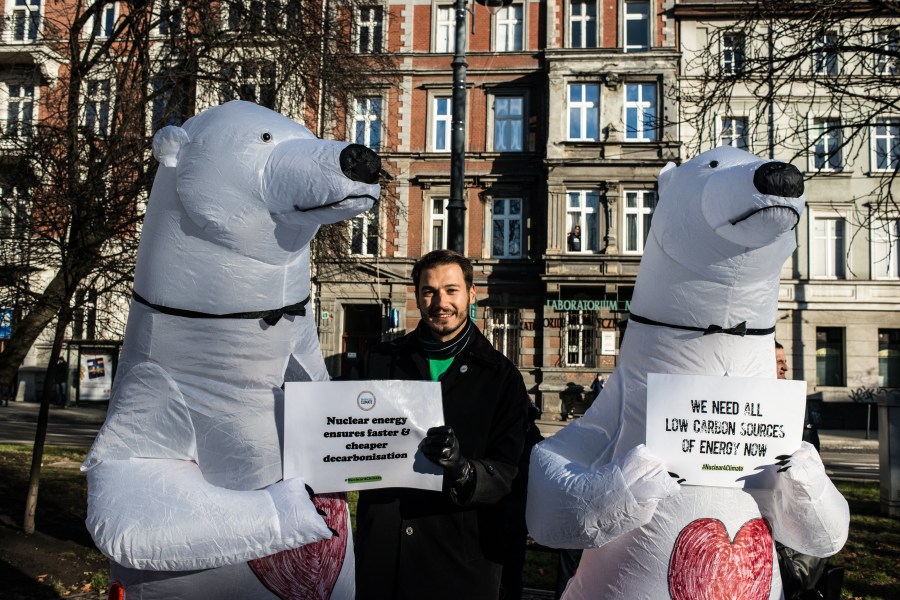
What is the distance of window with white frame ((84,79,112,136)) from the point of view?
261 inches

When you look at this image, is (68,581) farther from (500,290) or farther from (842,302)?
(842,302)

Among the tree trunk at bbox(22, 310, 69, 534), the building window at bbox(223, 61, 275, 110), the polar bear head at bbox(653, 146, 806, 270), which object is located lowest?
the tree trunk at bbox(22, 310, 69, 534)

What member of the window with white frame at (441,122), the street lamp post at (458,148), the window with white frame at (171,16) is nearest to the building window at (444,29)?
the window with white frame at (441,122)

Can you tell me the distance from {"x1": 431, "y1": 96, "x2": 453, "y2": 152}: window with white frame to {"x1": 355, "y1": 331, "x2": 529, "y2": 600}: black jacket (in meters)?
19.7

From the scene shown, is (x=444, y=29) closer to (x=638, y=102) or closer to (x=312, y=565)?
(x=638, y=102)

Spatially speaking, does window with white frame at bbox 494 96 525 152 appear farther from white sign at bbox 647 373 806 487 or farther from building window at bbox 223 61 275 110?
white sign at bbox 647 373 806 487

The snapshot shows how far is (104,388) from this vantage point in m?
21.1

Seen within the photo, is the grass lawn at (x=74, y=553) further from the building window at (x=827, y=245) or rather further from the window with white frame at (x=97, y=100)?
the building window at (x=827, y=245)

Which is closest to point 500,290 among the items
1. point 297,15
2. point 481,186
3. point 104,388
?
point 481,186

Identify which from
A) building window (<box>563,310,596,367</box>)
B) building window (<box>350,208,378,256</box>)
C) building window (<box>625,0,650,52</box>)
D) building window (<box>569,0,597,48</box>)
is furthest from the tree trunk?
building window (<box>625,0,650,52</box>)

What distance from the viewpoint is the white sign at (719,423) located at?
2375 millimetres

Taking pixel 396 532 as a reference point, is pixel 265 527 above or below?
above

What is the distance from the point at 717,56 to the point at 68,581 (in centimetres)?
676

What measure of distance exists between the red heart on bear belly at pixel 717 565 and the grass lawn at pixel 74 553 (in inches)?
130
